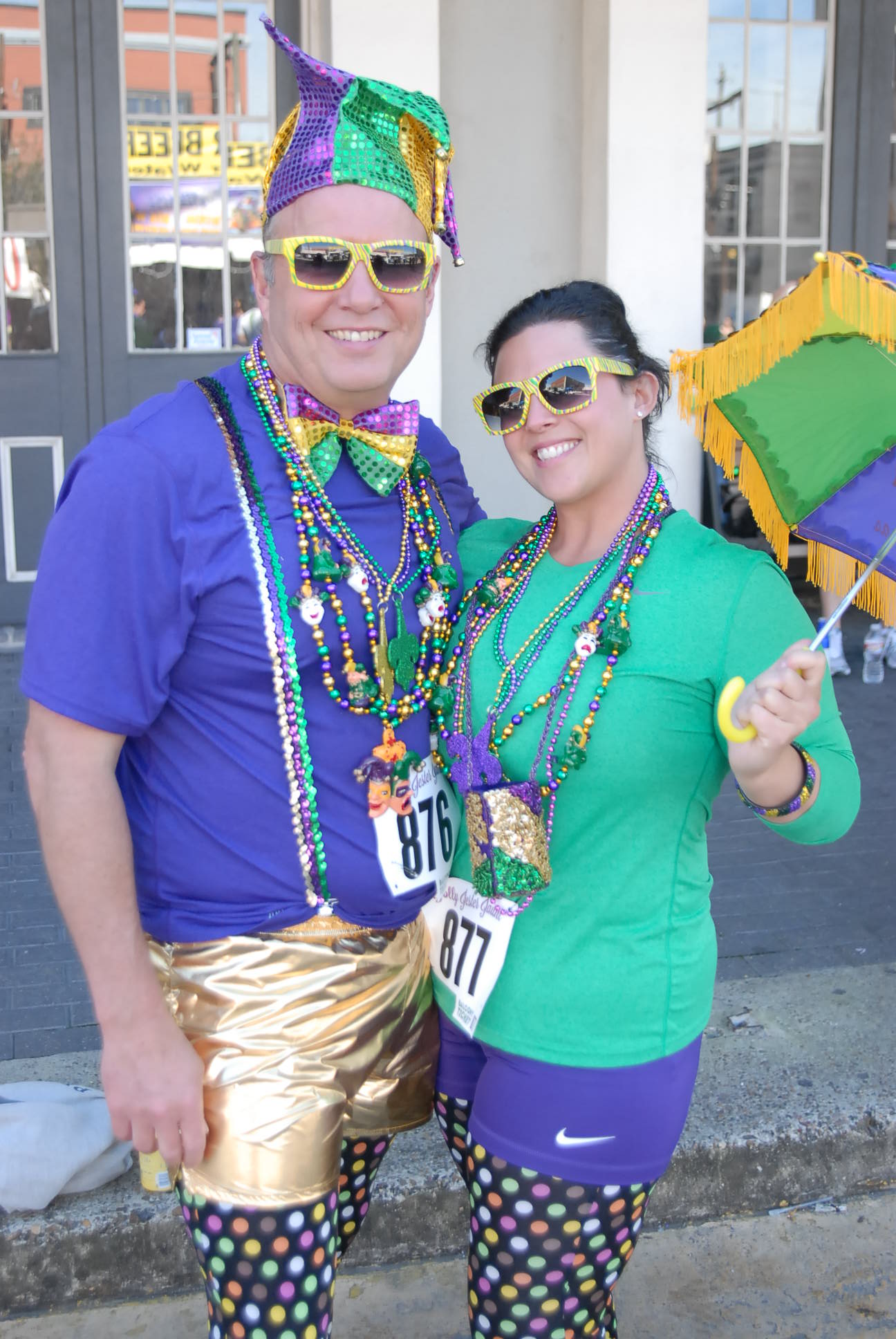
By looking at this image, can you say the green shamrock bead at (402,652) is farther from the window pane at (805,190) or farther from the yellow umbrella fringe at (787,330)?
the window pane at (805,190)

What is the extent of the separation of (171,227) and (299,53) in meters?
5.21

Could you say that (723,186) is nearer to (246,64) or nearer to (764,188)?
(764,188)

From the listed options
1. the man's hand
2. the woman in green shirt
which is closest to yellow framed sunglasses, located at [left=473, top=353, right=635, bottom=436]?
the woman in green shirt

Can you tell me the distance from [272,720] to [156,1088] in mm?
505

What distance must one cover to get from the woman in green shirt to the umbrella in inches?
5.6

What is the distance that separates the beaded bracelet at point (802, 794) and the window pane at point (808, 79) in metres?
6.65

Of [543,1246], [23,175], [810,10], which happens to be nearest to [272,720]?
[543,1246]

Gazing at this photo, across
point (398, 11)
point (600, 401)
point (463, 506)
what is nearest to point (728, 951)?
point (463, 506)

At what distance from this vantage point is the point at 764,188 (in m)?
7.31

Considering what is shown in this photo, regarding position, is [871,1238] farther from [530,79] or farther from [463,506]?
[530,79]

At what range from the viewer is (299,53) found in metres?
1.72

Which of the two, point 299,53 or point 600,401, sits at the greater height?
point 299,53

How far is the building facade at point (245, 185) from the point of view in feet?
20.0

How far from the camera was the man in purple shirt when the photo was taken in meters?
1.58
